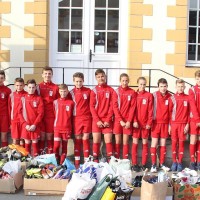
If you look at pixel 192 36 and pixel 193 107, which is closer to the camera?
pixel 193 107

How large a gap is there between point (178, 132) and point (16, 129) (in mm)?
2697

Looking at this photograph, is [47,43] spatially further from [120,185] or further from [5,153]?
[120,185]

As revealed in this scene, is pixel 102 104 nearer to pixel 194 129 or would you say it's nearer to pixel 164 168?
pixel 164 168

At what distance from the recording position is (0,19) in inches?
396

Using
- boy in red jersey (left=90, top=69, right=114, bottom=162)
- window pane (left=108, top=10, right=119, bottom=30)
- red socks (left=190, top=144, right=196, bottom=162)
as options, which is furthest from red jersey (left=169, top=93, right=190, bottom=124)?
window pane (left=108, top=10, right=119, bottom=30)

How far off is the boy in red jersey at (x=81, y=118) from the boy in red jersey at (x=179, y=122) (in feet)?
4.51

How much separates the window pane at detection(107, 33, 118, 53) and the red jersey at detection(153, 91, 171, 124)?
9.72 ft

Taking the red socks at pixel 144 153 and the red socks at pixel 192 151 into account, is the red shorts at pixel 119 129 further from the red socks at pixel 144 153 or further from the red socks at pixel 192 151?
the red socks at pixel 192 151

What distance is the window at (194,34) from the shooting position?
10.3 metres

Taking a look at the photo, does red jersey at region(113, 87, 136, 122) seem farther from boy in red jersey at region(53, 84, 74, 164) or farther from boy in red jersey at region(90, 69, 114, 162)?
boy in red jersey at region(53, 84, 74, 164)

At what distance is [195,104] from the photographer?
767 cm

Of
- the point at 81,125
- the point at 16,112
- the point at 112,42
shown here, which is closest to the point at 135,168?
the point at 81,125

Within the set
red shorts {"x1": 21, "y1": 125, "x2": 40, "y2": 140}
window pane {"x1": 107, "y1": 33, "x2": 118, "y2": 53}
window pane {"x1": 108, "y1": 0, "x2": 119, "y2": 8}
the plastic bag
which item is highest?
window pane {"x1": 108, "y1": 0, "x2": 119, "y2": 8}

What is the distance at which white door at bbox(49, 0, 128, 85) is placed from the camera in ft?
34.1
